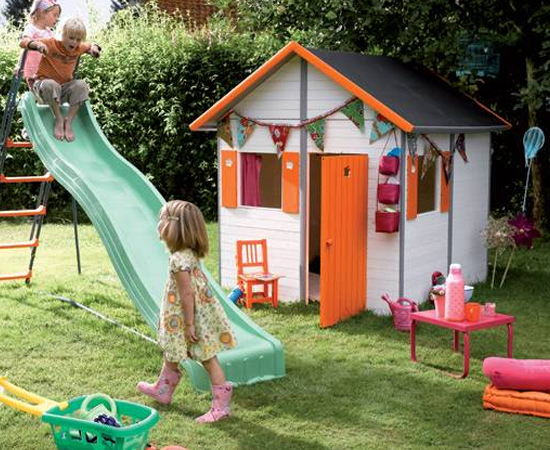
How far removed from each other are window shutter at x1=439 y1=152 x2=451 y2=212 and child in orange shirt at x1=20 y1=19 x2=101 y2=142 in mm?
3832

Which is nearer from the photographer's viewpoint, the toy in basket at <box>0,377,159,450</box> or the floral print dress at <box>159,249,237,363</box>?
the toy in basket at <box>0,377,159,450</box>

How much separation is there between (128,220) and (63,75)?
6.45 feet

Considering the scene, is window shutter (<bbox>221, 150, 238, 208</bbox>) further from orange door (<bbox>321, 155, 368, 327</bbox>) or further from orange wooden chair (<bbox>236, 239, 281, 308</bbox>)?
orange door (<bbox>321, 155, 368, 327</bbox>)

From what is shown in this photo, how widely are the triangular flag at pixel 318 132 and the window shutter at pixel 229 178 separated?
40.6 inches

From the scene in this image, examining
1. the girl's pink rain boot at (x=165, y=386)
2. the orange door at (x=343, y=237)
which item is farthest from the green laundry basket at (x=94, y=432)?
the orange door at (x=343, y=237)

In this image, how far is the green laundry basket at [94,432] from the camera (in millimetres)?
4305

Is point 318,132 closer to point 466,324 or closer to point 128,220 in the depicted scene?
point 128,220

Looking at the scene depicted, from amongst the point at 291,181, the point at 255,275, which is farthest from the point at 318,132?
the point at 255,275

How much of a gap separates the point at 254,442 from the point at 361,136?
417cm

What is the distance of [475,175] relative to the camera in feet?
33.3

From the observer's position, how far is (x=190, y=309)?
214 inches

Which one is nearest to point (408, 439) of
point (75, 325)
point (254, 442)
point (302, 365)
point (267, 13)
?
point (254, 442)

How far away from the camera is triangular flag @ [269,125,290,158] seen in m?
8.93

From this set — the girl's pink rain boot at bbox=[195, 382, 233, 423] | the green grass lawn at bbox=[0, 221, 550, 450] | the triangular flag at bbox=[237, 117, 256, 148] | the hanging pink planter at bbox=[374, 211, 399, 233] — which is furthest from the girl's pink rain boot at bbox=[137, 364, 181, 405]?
the triangular flag at bbox=[237, 117, 256, 148]
